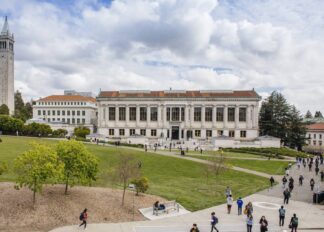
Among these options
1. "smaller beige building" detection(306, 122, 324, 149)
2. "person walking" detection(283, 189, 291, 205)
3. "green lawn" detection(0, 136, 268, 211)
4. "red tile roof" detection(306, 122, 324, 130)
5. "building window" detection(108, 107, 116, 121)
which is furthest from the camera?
"red tile roof" detection(306, 122, 324, 130)

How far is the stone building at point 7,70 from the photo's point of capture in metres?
134

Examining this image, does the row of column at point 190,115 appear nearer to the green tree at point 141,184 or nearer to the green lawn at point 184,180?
the green lawn at point 184,180

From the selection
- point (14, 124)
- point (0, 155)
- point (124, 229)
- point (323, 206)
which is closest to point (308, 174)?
point (323, 206)

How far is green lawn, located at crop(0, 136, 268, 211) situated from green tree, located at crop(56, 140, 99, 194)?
2065 millimetres

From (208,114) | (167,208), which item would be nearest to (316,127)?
(208,114)

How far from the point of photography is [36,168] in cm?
→ 2198

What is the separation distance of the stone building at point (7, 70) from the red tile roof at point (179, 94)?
2212 inches

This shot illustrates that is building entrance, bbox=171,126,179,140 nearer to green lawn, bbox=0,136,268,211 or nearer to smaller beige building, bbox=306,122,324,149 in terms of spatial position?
green lawn, bbox=0,136,268,211

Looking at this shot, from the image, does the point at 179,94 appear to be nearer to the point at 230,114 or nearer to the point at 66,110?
the point at 230,114

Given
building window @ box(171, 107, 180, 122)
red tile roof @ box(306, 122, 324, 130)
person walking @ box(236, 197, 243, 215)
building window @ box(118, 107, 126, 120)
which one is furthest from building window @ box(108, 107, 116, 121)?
person walking @ box(236, 197, 243, 215)

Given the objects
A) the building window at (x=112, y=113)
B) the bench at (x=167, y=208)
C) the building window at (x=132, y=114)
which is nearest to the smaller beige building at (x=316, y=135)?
the building window at (x=132, y=114)

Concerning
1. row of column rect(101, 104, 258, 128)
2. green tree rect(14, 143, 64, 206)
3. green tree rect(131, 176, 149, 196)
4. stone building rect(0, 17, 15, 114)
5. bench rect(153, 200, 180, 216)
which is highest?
stone building rect(0, 17, 15, 114)

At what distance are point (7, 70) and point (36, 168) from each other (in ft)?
427

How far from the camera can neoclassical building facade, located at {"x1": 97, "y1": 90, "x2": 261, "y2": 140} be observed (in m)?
93.0
